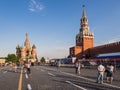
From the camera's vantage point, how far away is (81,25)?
15638cm

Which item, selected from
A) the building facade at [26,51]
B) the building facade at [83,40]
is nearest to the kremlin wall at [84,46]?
the building facade at [83,40]

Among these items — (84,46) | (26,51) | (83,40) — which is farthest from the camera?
(26,51)

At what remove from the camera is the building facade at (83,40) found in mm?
137000

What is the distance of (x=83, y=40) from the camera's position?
141125mm

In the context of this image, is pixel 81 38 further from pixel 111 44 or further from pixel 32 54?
pixel 32 54

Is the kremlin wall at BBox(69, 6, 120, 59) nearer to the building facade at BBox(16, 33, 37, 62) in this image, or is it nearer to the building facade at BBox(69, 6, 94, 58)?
the building facade at BBox(69, 6, 94, 58)

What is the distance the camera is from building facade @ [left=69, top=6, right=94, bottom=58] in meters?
137

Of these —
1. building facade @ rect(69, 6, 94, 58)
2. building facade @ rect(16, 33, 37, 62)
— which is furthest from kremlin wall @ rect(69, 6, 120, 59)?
building facade @ rect(16, 33, 37, 62)

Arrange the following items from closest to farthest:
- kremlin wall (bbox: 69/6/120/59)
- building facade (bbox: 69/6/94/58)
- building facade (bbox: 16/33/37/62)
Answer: kremlin wall (bbox: 69/6/120/59) < building facade (bbox: 69/6/94/58) < building facade (bbox: 16/33/37/62)

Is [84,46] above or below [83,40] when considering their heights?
below

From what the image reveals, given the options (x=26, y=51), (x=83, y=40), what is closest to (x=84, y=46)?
(x=83, y=40)

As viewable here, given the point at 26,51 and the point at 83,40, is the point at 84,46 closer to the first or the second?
the point at 83,40

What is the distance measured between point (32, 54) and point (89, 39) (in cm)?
5865

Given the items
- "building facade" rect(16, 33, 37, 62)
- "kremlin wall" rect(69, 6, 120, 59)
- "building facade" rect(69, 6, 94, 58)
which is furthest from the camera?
"building facade" rect(16, 33, 37, 62)
